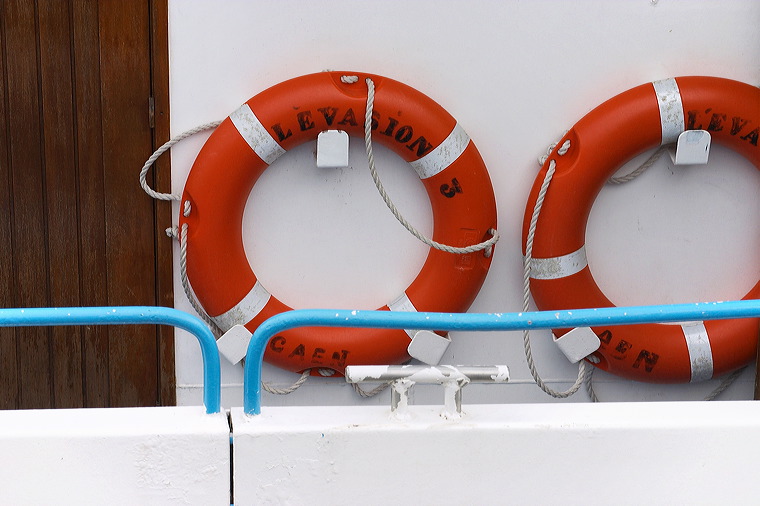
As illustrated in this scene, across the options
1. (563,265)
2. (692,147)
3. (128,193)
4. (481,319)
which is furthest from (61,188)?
(692,147)

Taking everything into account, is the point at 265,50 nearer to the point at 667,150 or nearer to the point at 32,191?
the point at 32,191

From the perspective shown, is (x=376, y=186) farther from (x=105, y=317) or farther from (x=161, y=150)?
(x=105, y=317)

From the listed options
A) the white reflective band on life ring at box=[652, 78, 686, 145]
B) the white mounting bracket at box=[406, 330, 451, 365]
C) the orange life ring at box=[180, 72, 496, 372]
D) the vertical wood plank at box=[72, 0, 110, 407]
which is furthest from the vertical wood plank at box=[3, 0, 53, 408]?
the white reflective band on life ring at box=[652, 78, 686, 145]

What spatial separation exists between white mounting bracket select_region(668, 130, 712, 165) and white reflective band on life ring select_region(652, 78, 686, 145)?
24 mm

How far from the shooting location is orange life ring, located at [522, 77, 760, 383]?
214 centimetres

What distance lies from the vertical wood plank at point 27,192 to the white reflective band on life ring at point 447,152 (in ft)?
3.46

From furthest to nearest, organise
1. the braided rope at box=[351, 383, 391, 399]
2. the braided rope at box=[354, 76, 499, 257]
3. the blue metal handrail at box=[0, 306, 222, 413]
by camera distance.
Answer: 1. the braided rope at box=[351, 383, 391, 399]
2. the braided rope at box=[354, 76, 499, 257]
3. the blue metal handrail at box=[0, 306, 222, 413]

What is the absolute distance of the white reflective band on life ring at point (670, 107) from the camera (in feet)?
7.00

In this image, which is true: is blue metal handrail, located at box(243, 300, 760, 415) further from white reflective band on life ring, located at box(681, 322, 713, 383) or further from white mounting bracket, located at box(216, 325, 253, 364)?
white reflective band on life ring, located at box(681, 322, 713, 383)

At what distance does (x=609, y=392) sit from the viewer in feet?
7.88

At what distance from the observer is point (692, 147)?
2170 mm

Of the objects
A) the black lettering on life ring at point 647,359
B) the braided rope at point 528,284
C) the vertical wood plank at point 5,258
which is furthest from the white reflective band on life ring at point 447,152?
the vertical wood plank at point 5,258

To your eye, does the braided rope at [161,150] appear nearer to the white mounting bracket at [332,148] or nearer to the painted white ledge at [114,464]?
the white mounting bracket at [332,148]

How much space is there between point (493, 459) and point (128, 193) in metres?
1.42
